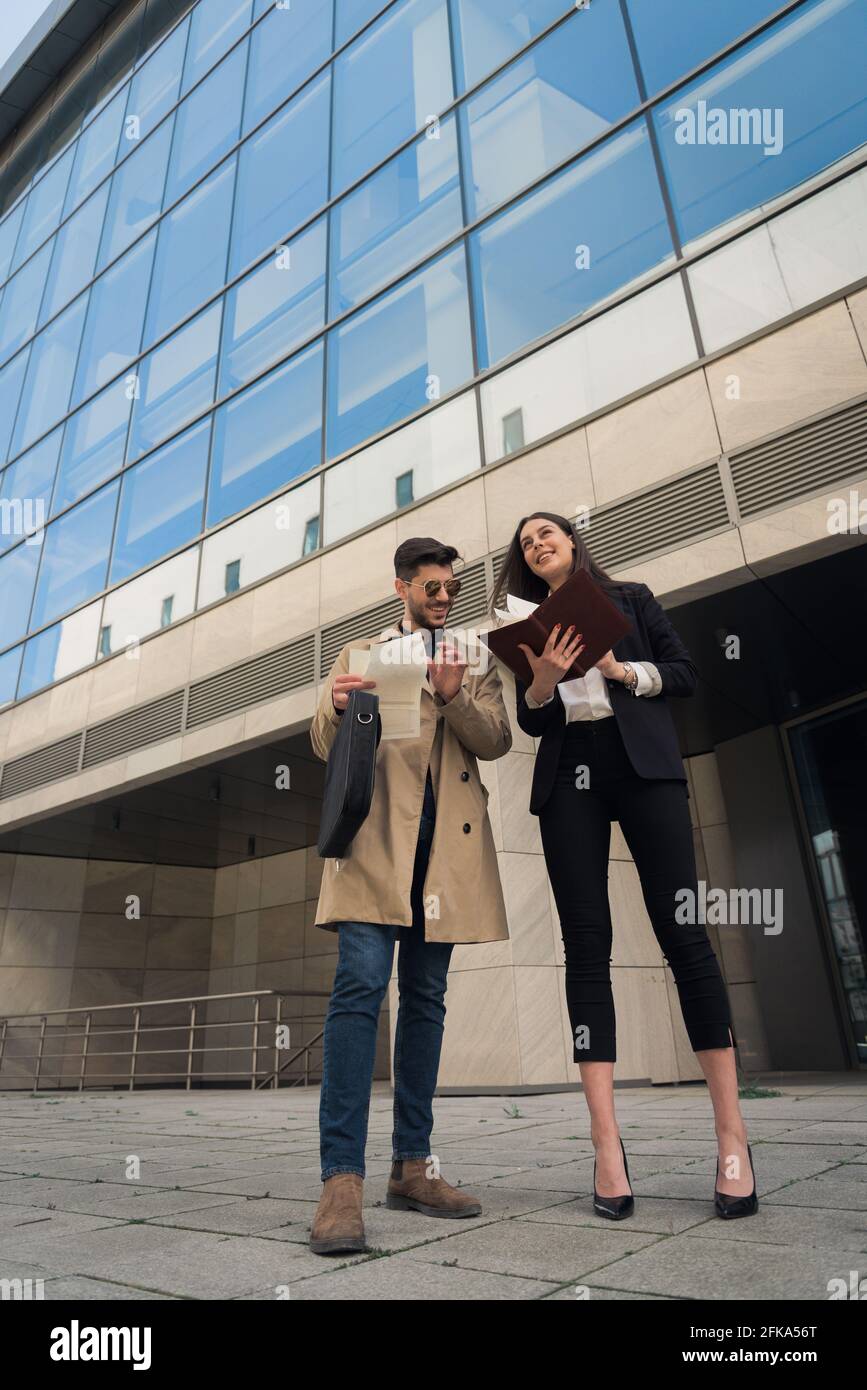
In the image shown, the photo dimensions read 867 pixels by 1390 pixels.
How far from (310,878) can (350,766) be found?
12.7 meters

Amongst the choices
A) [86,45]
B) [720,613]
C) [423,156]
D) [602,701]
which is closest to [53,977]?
[720,613]

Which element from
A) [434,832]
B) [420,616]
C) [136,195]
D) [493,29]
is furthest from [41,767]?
[434,832]

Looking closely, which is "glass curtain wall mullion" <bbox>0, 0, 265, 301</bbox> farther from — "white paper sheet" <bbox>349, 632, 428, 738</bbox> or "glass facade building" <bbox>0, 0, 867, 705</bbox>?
"white paper sheet" <bbox>349, 632, 428, 738</bbox>

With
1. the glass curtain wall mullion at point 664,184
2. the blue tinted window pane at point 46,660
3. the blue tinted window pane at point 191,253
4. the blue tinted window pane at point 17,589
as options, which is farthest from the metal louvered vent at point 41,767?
the glass curtain wall mullion at point 664,184

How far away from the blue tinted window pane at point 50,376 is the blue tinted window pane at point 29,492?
1.35 feet

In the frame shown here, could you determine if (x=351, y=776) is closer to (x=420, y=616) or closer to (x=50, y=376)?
(x=420, y=616)

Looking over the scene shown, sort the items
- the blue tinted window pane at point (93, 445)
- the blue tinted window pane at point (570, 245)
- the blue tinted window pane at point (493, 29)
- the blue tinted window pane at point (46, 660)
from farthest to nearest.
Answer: the blue tinted window pane at point (93, 445), the blue tinted window pane at point (46, 660), the blue tinted window pane at point (493, 29), the blue tinted window pane at point (570, 245)

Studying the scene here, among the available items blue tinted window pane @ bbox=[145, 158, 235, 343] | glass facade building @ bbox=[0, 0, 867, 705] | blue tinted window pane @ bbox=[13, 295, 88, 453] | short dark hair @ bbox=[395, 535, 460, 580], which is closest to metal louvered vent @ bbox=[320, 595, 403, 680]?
glass facade building @ bbox=[0, 0, 867, 705]

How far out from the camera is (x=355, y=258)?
35.3 ft

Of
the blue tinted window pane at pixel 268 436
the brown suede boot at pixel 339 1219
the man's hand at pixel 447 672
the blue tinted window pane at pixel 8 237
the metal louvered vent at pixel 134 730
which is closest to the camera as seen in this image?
the brown suede boot at pixel 339 1219

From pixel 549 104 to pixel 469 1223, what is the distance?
10.4 m

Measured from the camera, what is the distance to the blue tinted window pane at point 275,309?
11.2 m

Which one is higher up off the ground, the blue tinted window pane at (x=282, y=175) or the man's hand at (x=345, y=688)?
the blue tinted window pane at (x=282, y=175)

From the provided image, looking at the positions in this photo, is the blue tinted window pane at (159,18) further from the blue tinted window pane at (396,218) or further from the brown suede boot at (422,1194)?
the brown suede boot at (422,1194)
